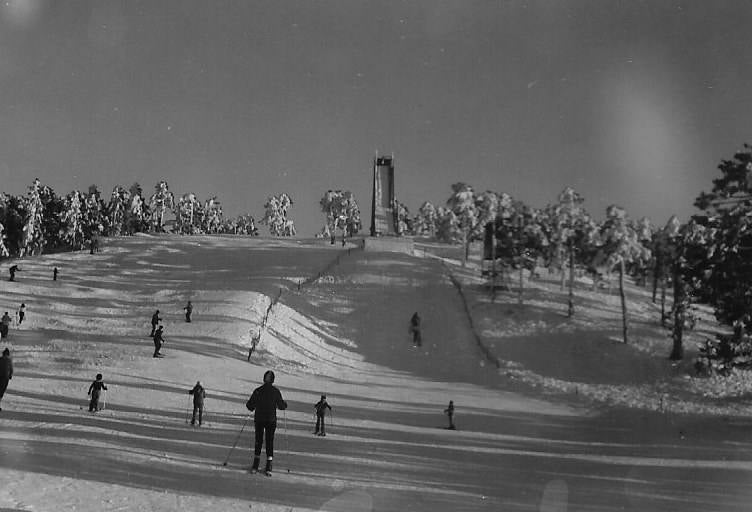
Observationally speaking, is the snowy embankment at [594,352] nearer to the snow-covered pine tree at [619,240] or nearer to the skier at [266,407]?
the snow-covered pine tree at [619,240]

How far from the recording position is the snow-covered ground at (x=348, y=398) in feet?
33.7

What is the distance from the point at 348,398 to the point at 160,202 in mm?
110618

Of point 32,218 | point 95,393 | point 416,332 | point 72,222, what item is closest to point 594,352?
point 416,332

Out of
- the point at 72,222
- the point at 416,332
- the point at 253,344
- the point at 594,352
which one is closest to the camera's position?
the point at 253,344

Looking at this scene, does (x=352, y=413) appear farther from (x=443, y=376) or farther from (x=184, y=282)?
(x=184, y=282)

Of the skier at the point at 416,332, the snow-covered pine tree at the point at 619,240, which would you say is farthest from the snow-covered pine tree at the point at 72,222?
the snow-covered pine tree at the point at 619,240

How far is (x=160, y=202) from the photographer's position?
127188mm

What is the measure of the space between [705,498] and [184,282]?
4449 centimetres

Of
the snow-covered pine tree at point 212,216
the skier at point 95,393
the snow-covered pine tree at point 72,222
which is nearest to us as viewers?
the skier at point 95,393

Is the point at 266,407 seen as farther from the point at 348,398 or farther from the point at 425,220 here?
the point at 425,220

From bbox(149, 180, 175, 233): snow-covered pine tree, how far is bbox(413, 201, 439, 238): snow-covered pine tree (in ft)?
191

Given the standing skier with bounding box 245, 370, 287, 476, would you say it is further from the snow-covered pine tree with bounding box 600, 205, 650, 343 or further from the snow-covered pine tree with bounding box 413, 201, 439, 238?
the snow-covered pine tree with bounding box 413, 201, 439, 238

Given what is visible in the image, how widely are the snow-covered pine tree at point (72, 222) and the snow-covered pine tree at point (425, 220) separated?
7890 cm

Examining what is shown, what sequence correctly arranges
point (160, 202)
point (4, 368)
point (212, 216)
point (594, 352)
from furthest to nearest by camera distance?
point (212, 216) < point (160, 202) < point (594, 352) < point (4, 368)
